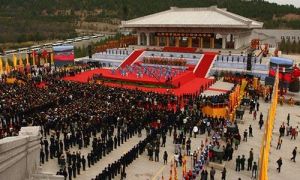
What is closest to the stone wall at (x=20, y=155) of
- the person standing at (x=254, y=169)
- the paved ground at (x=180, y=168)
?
the paved ground at (x=180, y=168)

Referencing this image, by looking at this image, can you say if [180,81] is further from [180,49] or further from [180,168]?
[180,168]

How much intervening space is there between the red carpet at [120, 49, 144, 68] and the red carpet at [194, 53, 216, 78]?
7.08 m

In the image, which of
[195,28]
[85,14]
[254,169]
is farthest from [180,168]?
[85,14]

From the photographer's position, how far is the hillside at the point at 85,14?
2771 inches

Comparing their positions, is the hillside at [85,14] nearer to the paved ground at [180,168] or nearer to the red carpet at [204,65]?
the red carpet at [204,65]

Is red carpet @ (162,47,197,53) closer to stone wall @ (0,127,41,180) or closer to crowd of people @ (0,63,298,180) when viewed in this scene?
crowd of people @ (0,63,298,180)

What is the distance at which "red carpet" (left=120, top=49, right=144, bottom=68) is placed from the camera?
34.2 meters

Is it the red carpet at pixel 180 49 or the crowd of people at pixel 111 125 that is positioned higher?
the red carpet at pixel 180 49

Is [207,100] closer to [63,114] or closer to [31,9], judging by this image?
[63,114]

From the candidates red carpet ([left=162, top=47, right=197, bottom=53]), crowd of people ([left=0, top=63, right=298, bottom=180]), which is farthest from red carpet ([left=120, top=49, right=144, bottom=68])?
crowd of people ([left=0, top=63, right=298, bottom=180])

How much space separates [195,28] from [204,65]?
5.58 meters

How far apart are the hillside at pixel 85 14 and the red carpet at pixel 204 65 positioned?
36605 mm

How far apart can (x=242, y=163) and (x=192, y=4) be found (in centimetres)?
7531

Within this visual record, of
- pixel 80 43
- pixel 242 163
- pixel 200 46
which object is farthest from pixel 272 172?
pixel 80 43
